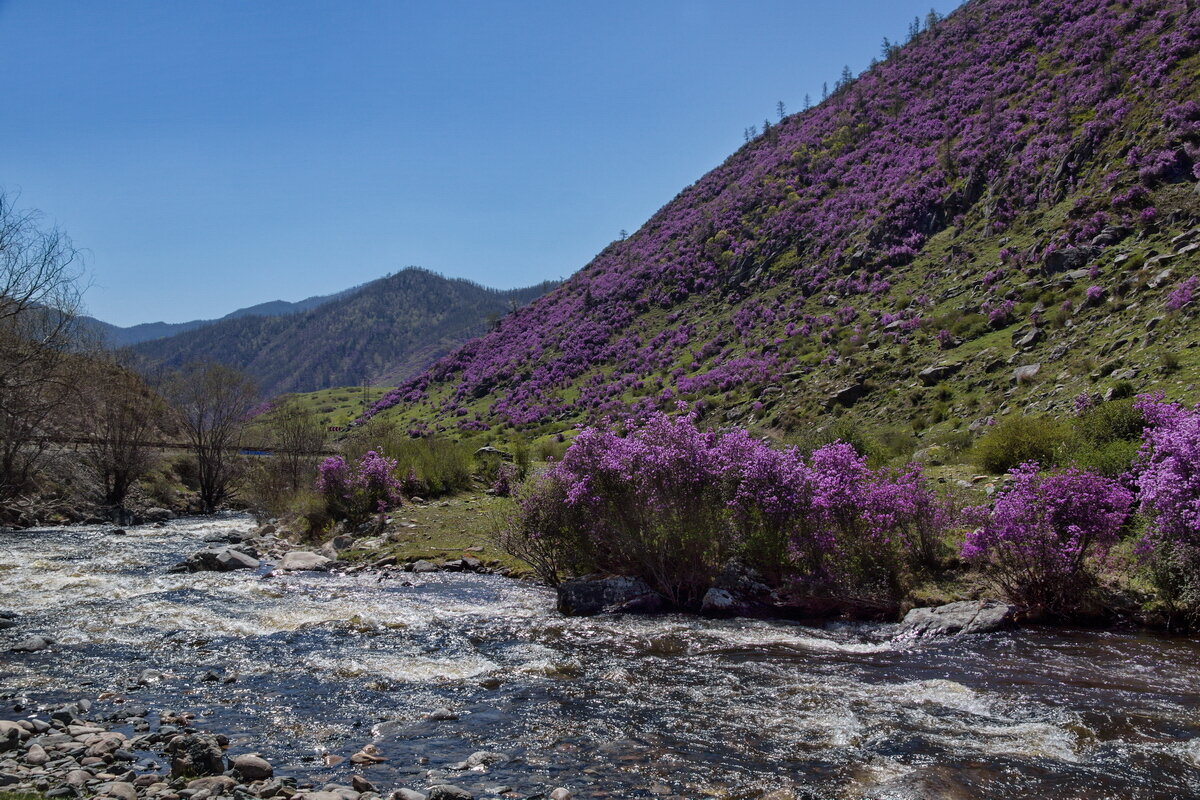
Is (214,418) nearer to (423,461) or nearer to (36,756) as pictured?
(423,461)

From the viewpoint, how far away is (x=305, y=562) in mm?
21750

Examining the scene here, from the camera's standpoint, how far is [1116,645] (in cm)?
1035

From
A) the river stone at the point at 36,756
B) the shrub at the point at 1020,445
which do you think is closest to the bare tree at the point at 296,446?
the river stone at the point at 36,756

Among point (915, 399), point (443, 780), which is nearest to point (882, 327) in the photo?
point (915, 399)

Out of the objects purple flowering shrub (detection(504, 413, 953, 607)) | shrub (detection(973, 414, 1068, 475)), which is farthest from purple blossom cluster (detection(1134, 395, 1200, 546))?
shrub (detection(973, 414, 1068, 475))

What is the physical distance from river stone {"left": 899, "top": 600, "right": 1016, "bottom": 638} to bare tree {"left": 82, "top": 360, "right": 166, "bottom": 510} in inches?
1540

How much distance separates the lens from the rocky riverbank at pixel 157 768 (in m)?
6.68

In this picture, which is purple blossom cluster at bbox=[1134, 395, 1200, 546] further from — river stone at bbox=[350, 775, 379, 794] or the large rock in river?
the large rock in river

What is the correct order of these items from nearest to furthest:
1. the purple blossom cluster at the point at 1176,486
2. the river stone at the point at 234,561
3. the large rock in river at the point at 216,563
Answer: the purple blossom cluster at the point at 1176,486
the large rock in river at the point at 216,563
the river stone at the point at 234,561

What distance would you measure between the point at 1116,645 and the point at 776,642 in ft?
17.1

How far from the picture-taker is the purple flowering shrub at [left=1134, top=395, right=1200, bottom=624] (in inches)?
384

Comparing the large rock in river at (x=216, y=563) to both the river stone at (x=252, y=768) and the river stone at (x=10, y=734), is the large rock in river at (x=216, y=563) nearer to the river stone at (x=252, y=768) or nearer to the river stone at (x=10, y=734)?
the river stone at (x=10, y=734)

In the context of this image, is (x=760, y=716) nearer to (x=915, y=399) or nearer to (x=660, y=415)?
(x=660, y=415)

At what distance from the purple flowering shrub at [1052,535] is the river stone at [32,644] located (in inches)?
687
